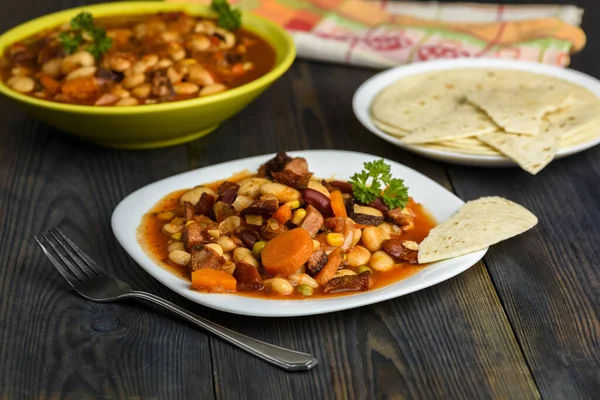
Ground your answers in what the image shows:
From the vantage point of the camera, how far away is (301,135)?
4.33 m

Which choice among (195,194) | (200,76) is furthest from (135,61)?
(195,194)

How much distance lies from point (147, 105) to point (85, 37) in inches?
30.8

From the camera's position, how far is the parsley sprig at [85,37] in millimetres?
4035

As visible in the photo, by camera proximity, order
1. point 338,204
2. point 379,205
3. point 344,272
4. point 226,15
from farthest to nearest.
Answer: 1. point 226,15
2. point 379,205
3. point 338,204
4. point 344,272

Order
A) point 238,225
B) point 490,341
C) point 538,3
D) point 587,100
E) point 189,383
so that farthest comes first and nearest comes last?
point 538,3
point 587,100
point 238,225
point 490,341
point 189,383

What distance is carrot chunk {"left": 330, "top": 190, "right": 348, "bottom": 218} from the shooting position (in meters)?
3.10

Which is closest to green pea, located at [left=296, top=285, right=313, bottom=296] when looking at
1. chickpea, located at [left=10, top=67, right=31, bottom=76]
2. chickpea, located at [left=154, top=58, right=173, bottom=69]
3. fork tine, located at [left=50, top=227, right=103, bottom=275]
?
fork tine, located at [left=50, top=227, right=103, bottom=275]

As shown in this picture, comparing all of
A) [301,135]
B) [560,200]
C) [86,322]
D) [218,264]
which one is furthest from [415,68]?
[86,322]

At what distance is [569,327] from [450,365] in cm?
50

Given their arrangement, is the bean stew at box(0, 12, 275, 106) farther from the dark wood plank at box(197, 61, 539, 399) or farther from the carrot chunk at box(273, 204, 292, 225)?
the dark wood plank at box(197, 61, 539, 399)

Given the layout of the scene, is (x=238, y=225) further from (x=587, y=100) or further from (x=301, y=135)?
(x=587, y=100)

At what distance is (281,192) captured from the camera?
3.08m

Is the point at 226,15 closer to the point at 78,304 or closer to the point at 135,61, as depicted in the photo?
the point at 135,61

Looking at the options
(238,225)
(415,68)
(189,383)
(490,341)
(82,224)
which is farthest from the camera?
(415,68)
